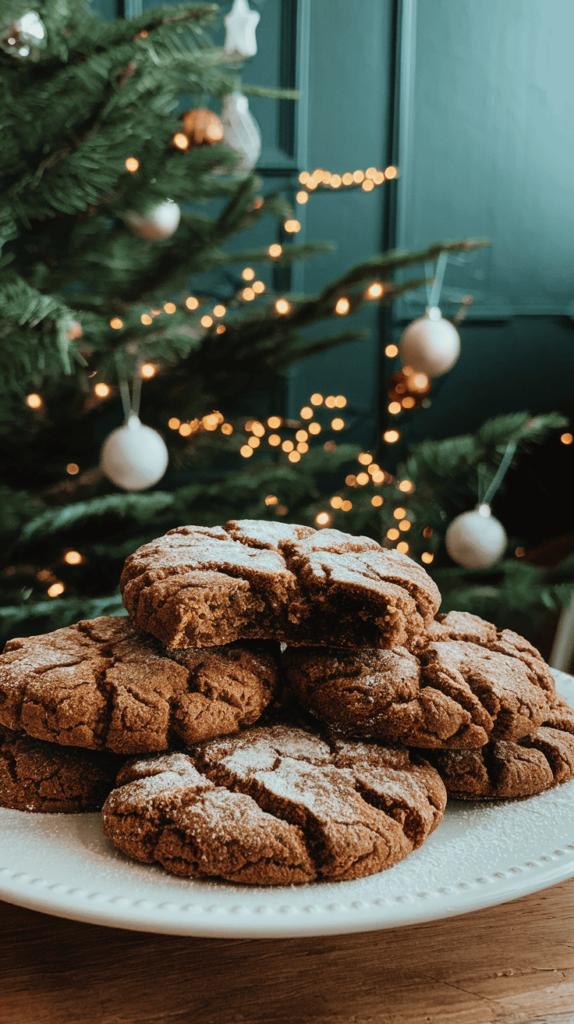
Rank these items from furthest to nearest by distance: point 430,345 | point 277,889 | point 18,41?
point 430,345 < point 18,41 < point 277,889

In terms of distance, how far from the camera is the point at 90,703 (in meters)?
0.58

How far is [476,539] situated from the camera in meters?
1.75

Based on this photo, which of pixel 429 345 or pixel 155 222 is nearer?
pixel 155 222

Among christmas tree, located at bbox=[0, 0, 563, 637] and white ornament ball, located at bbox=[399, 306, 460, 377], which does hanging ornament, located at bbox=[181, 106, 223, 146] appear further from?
white ornament ball, located at bbox=[399, 306, 460, 377]

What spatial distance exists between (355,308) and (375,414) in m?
0.88

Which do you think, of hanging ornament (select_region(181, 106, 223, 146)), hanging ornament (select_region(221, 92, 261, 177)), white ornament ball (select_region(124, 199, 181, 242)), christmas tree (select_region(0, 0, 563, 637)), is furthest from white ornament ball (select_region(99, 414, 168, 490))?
hanging ornament (select_region(221, 92, 261, 177))

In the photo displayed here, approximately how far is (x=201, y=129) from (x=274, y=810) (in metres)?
1.20

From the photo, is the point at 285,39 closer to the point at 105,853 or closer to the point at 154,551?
the point at 154,551

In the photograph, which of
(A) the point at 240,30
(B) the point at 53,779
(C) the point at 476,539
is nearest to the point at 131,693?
(B) the point at 53,779

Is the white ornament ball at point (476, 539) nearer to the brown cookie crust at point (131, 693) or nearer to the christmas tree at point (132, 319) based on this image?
the christmas tree at point (132, 319)

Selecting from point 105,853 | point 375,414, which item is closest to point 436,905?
point 105,853

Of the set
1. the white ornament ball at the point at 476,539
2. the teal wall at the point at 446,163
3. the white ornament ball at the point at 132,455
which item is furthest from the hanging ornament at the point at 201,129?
the white ornament ball at the point at 476,539

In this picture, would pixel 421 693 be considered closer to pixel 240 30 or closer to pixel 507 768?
pixel 507 768

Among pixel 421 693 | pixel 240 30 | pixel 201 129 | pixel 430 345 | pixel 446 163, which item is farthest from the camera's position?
pixel 446 163
